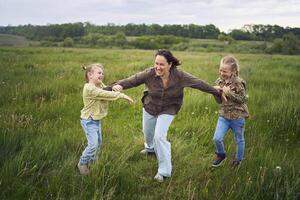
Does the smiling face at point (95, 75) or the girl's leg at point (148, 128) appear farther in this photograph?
the girl's leg at point (148, 128)

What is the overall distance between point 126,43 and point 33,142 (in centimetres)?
5799

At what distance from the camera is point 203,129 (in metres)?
5.52

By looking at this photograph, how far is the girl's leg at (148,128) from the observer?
14.8ft

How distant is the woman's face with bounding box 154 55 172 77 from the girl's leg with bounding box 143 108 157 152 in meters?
0.62

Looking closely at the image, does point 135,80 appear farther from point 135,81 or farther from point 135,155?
point 135,155

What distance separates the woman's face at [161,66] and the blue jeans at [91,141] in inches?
38.1

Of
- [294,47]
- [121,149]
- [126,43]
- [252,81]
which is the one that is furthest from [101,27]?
[121,149]

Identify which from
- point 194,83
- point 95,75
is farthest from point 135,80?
point 194,83

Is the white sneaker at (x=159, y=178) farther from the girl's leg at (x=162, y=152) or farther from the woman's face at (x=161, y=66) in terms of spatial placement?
the woman's face at (x=161, y=66)

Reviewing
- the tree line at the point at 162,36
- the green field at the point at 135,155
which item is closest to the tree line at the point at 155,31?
the tree line at the point at 162,36

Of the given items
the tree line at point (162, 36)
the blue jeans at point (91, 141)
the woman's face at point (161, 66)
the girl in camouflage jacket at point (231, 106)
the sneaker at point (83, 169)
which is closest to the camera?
the sneaker at point (83, 169)

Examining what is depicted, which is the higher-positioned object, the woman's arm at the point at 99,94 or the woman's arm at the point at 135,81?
the woman's arm at the point at 135,81

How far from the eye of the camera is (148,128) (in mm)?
4613

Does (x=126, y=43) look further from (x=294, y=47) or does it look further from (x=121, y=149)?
(x=121, y=149)
